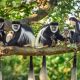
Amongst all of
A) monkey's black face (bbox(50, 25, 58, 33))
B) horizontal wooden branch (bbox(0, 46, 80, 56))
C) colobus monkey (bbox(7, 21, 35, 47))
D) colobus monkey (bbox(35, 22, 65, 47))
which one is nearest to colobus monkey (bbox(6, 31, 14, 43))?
colobus monkey (bbox(7, 21, 35, 47))

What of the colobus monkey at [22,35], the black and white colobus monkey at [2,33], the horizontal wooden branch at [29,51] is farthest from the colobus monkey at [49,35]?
the horizontal wooden branch at [29,51]

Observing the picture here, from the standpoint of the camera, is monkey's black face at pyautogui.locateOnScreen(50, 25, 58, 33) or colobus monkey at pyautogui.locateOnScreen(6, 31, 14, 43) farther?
colobus monkey at pyautogui.locateOnScreen(6, 31, 14, 43)

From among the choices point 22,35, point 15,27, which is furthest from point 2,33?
point 22,35

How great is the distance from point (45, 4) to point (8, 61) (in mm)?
1715

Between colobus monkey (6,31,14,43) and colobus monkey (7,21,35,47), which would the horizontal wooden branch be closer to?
colobus monkey (7,21,35,47)

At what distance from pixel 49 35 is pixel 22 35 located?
431 mm

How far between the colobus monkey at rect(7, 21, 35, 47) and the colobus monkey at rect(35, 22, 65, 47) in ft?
0.39

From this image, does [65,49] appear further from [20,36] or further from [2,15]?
[2,15]

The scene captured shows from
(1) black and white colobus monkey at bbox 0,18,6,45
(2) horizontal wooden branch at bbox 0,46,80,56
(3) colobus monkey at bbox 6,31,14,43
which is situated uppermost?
(1) black and white colobus monkey at bbox 0,18,6,45

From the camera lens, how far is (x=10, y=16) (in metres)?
6.12

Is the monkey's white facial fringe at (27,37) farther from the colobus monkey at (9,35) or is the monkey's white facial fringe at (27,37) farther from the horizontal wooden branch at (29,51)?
the horizontal wooden branch at (29,51)

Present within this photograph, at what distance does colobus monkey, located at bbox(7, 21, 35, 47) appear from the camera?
5.40 m

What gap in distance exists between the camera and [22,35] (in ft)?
19.0

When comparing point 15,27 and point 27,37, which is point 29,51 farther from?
point 27,37
